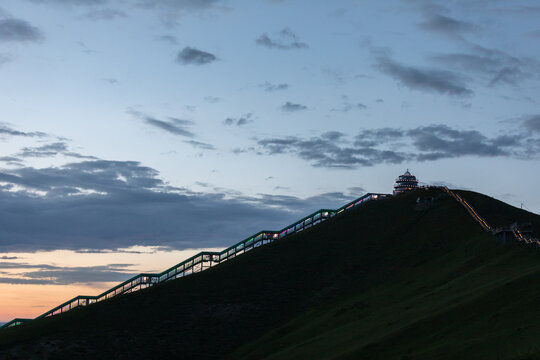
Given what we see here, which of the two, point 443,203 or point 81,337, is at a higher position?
point 443,203

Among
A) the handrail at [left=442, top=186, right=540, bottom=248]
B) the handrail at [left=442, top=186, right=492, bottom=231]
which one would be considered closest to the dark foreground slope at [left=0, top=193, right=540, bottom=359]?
the handrail at [left=442, top=186, right=492, bottom=231]

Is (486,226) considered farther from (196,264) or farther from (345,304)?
(196,264)

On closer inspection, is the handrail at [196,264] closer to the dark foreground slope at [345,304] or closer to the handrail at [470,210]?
the dark foreground slope at [345,304]

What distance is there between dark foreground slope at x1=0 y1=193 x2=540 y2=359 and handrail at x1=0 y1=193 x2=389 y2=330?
13.1ft

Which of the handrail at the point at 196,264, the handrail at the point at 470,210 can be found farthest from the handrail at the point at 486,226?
the handrail at the point at 196,264

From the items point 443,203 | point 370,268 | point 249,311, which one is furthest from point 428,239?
point 249,311

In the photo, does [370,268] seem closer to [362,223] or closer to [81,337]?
[362,223]

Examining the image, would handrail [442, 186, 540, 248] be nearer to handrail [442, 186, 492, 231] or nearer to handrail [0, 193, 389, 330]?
handrail [442, 186, 492, 231]

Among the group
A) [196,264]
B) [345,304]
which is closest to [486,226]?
[345,304]

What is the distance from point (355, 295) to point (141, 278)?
36.7m

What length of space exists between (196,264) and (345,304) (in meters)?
34.0

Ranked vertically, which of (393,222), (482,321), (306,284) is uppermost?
(393,222)

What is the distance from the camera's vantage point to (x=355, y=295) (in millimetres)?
89312

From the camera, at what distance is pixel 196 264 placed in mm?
110812
